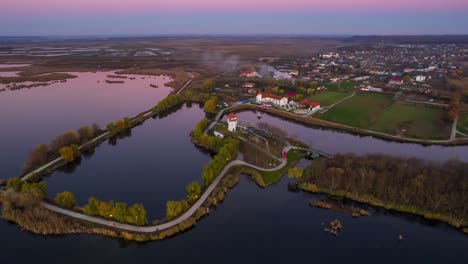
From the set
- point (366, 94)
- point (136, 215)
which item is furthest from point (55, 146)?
point (366, 94)

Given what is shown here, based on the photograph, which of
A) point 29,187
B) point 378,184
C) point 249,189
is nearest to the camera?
point 29,187

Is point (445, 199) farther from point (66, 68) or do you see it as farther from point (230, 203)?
point (66, 68)

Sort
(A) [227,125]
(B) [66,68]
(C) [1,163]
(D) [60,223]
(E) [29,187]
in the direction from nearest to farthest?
(D) [60,223] → (E) [29,187] → (C) [1,163] → (A) [227,125] → (B) [66,68]

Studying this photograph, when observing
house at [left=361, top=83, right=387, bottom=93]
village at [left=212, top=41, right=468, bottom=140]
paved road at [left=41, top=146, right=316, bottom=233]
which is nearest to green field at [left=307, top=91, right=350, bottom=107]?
Result: village at [left=212, top=41, right=468, bottom=140]

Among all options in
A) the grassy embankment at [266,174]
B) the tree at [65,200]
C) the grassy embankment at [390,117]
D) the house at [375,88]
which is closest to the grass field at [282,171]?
the grassy embankment at [266,174]

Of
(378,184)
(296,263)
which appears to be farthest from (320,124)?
(296,263)

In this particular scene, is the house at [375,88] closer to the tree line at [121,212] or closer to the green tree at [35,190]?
the tree line at [121,212]

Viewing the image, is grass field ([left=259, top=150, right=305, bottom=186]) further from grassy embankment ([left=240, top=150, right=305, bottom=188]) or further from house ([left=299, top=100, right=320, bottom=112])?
house ([left=299, top=100, right=320, bottom=112])
